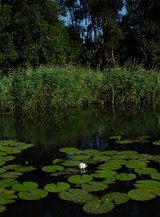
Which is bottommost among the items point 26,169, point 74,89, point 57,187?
point 57,187

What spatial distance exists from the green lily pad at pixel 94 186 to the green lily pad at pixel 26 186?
1.95ft

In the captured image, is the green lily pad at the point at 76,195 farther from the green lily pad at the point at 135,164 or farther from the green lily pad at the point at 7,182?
the green lily pad at the point at 135,164

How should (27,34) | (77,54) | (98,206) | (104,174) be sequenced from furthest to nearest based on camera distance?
(77,54) → (27,34) → (104,174) → (98,206)

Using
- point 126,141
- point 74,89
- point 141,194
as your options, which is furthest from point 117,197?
point 74,89

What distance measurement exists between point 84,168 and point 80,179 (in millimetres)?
556

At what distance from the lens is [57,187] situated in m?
4.80

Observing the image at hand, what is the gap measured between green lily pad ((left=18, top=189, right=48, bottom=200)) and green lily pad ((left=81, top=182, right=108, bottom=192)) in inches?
18.7

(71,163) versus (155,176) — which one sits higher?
(71,163)

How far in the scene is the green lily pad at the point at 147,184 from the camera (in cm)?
471

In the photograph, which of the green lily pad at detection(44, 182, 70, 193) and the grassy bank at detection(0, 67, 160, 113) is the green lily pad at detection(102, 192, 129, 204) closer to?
the green lily pad at detection(44, 182, 70, 193)

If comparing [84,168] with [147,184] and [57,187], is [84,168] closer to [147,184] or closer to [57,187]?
[57,187]

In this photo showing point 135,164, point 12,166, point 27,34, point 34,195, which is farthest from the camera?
point 27,34

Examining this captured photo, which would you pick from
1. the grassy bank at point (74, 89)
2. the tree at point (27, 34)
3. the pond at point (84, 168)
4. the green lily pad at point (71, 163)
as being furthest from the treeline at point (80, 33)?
the green lily pad at point (71, 163)

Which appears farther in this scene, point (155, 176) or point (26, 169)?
point (26, 169)
